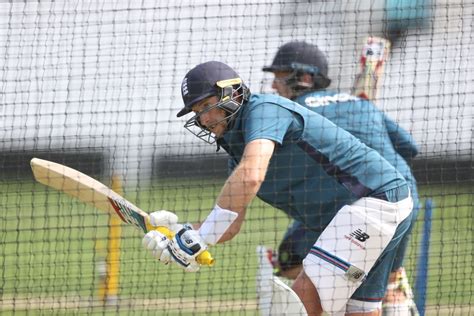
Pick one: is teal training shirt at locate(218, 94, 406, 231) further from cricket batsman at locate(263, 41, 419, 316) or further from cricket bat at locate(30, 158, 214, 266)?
cricket batsman at locate(263, 41, 419, 316)

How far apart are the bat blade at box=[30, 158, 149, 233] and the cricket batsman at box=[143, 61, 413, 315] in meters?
0.44

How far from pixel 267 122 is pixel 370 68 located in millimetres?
2405

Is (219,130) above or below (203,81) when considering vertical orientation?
below

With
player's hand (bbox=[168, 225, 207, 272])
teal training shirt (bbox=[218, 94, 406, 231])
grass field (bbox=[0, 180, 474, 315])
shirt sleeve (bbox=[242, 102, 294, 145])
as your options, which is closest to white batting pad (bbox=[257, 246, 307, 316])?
player's hand (bbox=[168, 225, 207, 272])

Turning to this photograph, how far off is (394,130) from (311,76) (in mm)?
690

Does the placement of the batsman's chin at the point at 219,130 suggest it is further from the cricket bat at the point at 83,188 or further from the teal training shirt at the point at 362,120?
the teal training shirt at the point at 362,120

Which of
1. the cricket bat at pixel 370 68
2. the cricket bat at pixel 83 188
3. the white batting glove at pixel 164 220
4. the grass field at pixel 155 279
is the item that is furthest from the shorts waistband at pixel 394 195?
the cricket bat at pixel 370 68

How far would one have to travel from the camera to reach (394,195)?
4984 millimetres

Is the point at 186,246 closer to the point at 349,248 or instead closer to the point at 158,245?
the point at 158,245

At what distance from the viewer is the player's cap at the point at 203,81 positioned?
4824mm

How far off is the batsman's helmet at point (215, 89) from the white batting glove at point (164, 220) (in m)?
0.45

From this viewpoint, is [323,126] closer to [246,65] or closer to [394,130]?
[394,130]

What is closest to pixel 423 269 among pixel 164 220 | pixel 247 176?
pixel 164 220

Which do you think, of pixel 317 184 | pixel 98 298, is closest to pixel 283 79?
pixel 317 184
